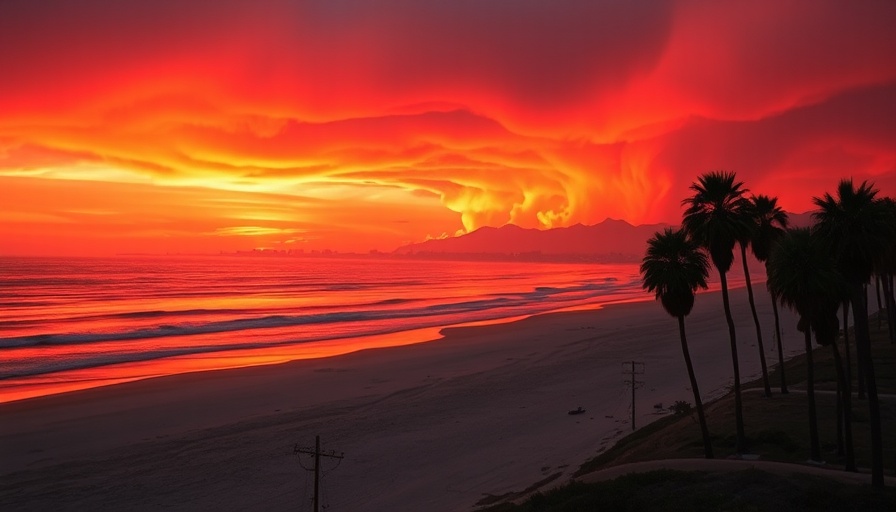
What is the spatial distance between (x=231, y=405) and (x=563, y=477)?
20.5 metres

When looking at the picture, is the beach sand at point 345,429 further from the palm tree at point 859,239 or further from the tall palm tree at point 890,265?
the palm tree at point 859,239

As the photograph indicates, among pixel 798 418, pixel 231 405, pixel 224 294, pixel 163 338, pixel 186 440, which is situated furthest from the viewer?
pixel 224 294

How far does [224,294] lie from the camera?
121562mm

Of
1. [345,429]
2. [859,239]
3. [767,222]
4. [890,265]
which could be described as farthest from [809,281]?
[345,429]

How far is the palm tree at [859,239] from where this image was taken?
17375 millimetres

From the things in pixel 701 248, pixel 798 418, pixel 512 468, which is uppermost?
pixel 701 248

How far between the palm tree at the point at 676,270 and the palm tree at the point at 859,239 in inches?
208

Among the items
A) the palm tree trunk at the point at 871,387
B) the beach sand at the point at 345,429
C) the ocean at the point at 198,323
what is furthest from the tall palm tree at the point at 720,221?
the ocean at the point at 198,323

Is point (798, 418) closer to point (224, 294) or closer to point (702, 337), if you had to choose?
point (702, 337)

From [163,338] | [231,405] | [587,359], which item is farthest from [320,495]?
[163,338]

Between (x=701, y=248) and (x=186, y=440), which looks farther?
(x=186, y=440)

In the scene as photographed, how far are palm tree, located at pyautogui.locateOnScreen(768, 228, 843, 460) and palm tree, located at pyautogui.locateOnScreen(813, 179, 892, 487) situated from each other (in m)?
1.27

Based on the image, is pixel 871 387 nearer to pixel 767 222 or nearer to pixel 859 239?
pixel 859 239

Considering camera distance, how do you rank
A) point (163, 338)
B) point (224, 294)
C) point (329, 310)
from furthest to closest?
point (224, 294) < point (329, 310) < point (163, 338)
